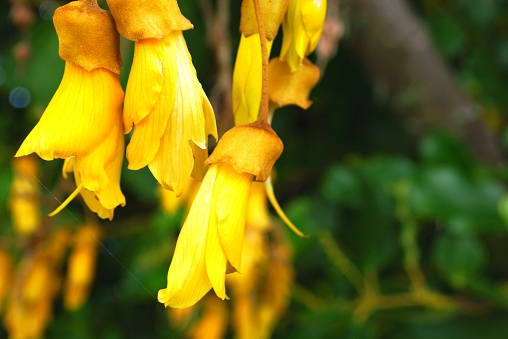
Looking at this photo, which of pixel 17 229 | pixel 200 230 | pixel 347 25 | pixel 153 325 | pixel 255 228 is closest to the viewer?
pixel 200 230

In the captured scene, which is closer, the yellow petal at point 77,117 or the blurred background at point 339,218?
the yellow petal at point 77,117

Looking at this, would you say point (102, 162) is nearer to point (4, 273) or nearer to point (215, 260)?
point (215, 260)

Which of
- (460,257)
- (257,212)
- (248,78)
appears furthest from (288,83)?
(460,257)

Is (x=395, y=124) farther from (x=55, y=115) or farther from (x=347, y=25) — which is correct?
(x=55, y=115)

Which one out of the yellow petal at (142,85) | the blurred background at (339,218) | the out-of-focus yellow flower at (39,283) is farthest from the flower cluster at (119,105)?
the out-of-focus yellow flower at (39,283)

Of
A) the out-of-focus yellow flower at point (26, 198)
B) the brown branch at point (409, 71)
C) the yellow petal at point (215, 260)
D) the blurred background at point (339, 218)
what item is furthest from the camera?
the brown branch at point (409, 71)

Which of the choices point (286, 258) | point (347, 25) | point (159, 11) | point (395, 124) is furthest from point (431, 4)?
point (159, 11)

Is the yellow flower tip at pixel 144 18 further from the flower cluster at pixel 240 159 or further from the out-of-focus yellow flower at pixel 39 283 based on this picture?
the out-of-focus yellow flower at pixel 39 283
